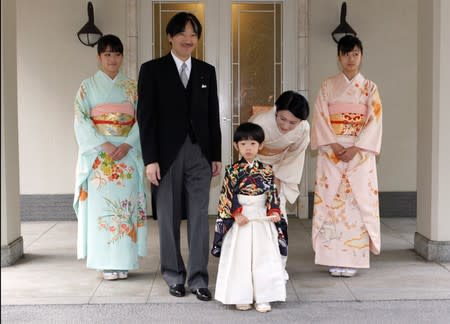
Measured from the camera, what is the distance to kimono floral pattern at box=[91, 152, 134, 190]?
4055mm

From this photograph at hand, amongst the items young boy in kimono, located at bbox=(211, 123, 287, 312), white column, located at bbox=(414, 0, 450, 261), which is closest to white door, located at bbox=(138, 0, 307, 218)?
white column, located at bbox=(414, 0, 450, 261)

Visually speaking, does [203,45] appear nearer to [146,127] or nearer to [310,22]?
[310,22]

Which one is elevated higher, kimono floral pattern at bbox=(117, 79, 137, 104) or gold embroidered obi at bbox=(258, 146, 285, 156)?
kimono floral pattern at bbox=(117, 79, 137, 104)

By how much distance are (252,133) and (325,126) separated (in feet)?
3.05

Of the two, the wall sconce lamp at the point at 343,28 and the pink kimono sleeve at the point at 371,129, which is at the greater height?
the wall sconce lamp at the point at 343,28

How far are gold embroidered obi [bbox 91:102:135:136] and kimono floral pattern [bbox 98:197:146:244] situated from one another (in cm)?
43

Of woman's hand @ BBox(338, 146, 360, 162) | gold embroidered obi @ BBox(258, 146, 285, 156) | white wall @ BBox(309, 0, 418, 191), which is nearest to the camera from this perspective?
gold embroidered obi @ BBox(258, 146, 285, 156)

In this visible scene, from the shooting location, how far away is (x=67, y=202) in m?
6.58

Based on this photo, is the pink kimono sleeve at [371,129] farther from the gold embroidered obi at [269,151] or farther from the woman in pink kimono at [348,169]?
the gold embroidered obi at [269,151]

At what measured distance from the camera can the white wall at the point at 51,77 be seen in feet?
21.3

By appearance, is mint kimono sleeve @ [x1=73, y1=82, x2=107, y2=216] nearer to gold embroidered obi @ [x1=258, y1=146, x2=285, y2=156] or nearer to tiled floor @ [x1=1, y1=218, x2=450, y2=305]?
tiled floor @ [x1=1, y1=218, x2=450, y2=305]

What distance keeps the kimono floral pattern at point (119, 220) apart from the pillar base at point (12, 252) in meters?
0.84

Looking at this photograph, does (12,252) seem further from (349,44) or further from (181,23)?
(349,44)

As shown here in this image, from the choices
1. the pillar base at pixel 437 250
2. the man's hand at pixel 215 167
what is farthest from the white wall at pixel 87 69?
the man's hand at pixel 215 167
